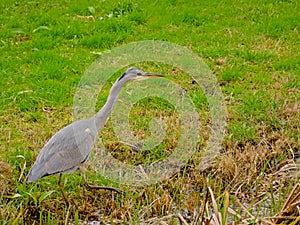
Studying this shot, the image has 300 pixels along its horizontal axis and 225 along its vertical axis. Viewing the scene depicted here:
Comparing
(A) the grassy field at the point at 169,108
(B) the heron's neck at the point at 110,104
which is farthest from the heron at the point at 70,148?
(A) the grassy field at the point at 169,108

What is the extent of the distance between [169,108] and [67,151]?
77.2 inches

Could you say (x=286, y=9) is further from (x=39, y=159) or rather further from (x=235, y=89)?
(x=39, y=159)

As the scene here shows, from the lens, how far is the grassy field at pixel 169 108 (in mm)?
3910

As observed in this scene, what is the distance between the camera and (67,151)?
3.83m

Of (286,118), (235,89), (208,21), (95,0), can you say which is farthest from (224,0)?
(286,118)

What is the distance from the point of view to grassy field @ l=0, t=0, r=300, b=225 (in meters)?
3.91

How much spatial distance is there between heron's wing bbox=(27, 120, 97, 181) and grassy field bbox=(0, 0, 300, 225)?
192 mm

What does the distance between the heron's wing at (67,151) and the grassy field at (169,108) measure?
19cm

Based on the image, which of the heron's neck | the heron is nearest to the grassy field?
the heron

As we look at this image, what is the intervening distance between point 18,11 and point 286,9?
4155mm

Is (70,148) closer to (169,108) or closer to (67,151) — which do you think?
(67,151)

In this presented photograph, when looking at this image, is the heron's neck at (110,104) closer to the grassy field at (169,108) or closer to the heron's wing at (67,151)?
the heron's wing at (67,151)

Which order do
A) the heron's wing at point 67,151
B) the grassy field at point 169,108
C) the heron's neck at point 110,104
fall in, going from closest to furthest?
the heron's neck at point 110,104
the heron's wing at point 67,151
the grassy field at point 169,108

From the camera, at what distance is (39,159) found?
3.85 m
